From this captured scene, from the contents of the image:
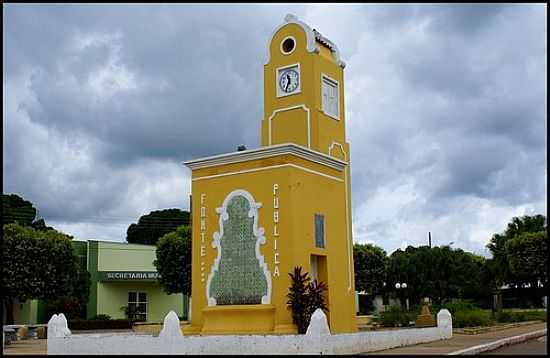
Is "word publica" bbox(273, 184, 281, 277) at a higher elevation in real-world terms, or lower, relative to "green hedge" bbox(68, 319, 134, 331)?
higher

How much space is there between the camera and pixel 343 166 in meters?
21.4

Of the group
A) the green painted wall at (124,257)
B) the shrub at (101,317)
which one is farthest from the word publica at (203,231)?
the green painted wall at (124,257)

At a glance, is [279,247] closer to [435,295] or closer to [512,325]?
[512,325]

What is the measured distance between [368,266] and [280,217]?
25.9 metres

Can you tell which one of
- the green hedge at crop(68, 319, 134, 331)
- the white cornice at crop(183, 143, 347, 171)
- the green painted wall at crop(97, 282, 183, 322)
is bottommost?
the green hedge at crop(68, 319, 134, 331)

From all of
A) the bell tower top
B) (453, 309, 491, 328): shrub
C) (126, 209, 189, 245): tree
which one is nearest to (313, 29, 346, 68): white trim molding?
the bell tower top

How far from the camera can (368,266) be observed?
44094 mm

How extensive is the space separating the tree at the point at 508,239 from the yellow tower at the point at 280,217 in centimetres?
2521

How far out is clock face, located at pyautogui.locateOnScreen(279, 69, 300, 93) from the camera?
22438 millimetres

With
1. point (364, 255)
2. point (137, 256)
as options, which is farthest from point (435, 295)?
point (137, 256)

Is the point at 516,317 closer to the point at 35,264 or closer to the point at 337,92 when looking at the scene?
the point at 337,92

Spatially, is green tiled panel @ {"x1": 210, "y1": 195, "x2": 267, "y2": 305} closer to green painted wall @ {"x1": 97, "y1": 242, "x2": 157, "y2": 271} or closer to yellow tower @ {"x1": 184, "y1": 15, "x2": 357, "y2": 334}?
yellow tower @ {"x1": 184, "y1": 15, "x2": 357, "y2": 334}

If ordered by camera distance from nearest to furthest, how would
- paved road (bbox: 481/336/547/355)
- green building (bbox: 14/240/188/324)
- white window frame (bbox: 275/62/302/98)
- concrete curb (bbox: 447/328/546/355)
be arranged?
concrete curb (bbox: 447/328/546/355), paved road (bbox: 481/336/547/355), white window frame (bbox: 275/62/302/98), green building (bbox: 14/240/188/324)

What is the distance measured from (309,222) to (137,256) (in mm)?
26857
